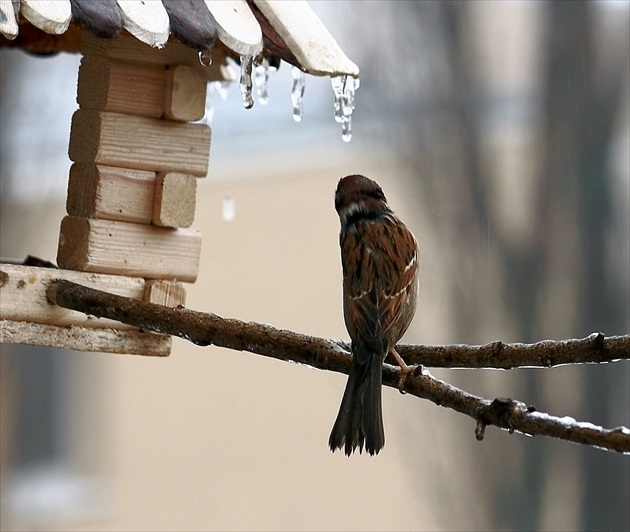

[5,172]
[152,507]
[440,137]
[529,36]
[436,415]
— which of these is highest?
[529,36]

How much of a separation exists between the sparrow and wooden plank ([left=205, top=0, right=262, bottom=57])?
0.40 meters

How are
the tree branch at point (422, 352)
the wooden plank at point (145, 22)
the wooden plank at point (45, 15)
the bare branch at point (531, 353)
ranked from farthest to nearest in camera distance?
the wooden plank at point (145, 22)
the wooden plank at point (45, 15)
the bare branch at point (531, 353)
the tree branch at point (422, 352)

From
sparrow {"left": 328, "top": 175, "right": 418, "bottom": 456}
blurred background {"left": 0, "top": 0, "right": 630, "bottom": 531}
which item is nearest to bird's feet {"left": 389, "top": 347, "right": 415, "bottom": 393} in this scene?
sparrow {"left": 328, "top": 175, "right": 418, "bottom": 456}

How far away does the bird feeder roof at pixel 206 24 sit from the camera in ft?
7.52

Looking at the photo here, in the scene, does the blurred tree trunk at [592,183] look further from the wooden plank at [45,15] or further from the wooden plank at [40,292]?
the wooden plank at [45,15]

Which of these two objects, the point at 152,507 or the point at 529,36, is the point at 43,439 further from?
the point at 529,36

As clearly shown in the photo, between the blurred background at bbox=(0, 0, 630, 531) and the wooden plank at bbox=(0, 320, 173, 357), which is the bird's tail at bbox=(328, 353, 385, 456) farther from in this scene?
the blurred background at bbox=(0, 0, 630, 531)

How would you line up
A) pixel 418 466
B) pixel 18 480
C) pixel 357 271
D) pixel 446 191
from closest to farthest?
pixel 357 271 < pixel 446 191 < pixel 418 466 < pixel 18 480

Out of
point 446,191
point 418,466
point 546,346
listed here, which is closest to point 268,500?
point 418,466

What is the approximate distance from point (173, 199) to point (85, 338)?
413 millimetres

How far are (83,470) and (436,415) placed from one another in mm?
3348

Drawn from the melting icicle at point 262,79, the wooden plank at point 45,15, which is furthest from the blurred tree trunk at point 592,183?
the wooden plank at point 45,15

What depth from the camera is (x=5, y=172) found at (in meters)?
4.63

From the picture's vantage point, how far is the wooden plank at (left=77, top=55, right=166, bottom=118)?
2.80 meters
